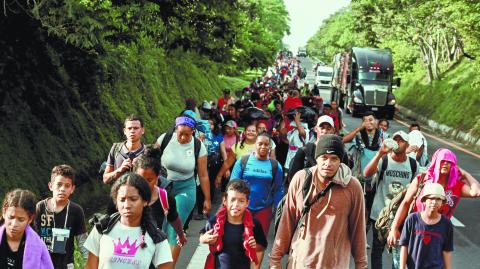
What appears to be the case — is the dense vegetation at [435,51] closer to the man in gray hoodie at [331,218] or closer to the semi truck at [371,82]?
the semi truck at [371,82]

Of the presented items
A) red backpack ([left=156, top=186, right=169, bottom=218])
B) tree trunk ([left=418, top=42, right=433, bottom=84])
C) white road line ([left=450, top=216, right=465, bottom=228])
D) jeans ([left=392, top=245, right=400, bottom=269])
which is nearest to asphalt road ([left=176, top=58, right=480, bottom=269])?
white road line ([left=450, top=216, right=465, bottom=228])

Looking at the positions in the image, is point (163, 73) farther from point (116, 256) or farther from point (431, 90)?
point (116, 256)

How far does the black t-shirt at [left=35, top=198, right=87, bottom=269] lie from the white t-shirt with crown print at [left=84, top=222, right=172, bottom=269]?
39.5 inches

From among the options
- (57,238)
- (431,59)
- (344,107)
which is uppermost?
(57,238)

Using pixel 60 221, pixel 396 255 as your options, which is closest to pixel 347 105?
pixel 396 255

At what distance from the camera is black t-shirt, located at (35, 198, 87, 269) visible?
5.41m

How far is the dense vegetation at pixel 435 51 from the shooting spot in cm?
2417

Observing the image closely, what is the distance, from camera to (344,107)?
39719mm

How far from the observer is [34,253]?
14.8 feet

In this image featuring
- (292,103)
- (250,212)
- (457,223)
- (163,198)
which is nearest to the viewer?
(250,212)

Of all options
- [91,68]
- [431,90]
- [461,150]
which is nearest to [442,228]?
[91,68]

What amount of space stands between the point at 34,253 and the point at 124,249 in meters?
0.57

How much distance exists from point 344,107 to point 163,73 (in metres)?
18.2

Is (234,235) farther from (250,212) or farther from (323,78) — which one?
(323,78)
